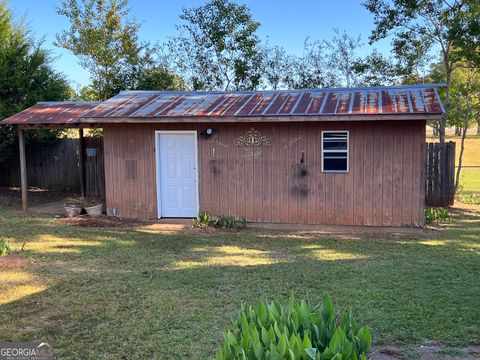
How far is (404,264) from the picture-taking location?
623 centimetres

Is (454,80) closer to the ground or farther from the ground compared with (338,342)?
farther from the ground

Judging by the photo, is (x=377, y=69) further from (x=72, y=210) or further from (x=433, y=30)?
(x=72, y=210)

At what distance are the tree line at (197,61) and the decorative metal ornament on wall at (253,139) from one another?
5794mm

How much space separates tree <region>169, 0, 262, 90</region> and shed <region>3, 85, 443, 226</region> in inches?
278

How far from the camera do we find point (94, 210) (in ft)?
34.9

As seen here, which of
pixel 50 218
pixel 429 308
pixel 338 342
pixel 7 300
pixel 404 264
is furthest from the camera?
pixel 50 218

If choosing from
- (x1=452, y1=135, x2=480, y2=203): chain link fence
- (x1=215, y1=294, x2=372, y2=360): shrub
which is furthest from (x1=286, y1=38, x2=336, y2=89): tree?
(x1=215, y1=294, x2=372, y2=360): shrub

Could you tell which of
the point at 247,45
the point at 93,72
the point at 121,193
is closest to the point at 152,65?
the point at 93,72

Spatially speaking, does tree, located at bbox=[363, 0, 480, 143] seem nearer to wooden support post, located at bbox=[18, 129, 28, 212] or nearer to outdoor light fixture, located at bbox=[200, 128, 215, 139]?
outdoor light fixture, located at bbox=[200, 128, 215, 139]

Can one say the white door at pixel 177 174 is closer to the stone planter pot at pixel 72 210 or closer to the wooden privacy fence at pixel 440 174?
the stone planter pot at pixel 72 210

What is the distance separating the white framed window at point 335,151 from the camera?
9.31 metres

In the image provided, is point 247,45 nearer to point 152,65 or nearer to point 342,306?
point 152,65

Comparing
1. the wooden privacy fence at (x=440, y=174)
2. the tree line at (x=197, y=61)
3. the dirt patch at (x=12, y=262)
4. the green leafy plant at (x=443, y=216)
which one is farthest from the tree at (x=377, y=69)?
the dirt patch at (x=12, y=262)

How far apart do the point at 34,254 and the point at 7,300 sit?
2.12 meters
